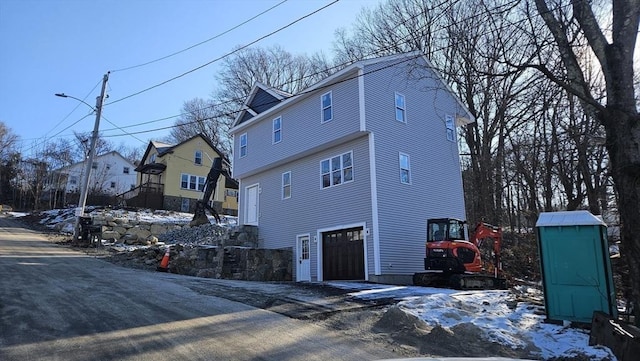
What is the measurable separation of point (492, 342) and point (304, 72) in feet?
123

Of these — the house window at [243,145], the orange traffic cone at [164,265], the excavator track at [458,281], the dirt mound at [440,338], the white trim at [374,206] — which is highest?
the house window at [243,145]

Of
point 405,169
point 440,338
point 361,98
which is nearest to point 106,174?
point 361,98

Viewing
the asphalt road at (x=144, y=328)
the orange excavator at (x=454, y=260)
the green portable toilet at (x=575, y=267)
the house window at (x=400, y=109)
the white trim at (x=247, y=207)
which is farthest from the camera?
the white trim at (x=247, y=207)

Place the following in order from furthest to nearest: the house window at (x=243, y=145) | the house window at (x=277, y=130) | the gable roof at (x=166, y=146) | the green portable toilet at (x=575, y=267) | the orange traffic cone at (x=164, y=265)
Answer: the gable roof at (x=166, y=146) < the house window at (x=243, y=145) < the house window at (x=277, y=130) < the orange traffic cone at (x=164, y=265) < the green portable toilet at (x=575, y=267)

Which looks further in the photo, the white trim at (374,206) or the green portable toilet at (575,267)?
the white trim at (374,206)

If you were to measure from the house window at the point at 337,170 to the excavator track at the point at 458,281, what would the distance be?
4.69 m

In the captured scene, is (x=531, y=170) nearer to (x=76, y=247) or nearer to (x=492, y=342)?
(x=492, y=342)

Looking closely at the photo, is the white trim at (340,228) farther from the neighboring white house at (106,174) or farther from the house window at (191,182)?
the neighboring white house at (106,174)

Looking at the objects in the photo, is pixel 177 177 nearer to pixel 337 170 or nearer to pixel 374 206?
pixel 337 170

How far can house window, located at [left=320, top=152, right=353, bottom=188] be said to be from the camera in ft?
57.3

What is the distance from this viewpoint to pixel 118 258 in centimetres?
1894

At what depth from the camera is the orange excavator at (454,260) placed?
14.4 meters

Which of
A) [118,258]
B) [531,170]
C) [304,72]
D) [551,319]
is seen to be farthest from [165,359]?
[304,72]

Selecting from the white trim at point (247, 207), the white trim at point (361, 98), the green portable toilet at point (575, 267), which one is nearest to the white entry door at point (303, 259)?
the white trim at point (247, 207)
